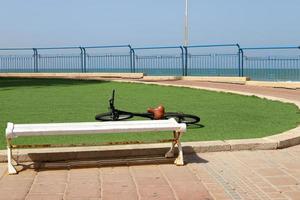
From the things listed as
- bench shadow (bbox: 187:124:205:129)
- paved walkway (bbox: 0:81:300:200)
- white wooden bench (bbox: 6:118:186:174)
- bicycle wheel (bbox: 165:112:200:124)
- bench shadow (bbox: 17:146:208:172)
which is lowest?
paved walkway (bbox: 0:81:300:200)

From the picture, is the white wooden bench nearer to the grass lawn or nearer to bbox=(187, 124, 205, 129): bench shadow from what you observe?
the grass lawn

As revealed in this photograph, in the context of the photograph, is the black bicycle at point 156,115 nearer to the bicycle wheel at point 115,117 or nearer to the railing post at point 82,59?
the bicycle wheel at point 115,117

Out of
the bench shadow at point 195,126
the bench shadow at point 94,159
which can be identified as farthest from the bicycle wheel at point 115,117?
the bench shadow at point 94,159

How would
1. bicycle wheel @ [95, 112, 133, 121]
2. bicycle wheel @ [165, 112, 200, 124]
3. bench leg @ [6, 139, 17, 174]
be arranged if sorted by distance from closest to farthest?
bench leg @ [6, 139, 17, 174] → bicycle wheel @ [165, 112, 200, 124] → bicycle wheel @ [95, 112, 133, 121]

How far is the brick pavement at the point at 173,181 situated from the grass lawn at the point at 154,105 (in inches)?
49.1

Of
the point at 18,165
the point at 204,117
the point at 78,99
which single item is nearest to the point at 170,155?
the point at 18,165

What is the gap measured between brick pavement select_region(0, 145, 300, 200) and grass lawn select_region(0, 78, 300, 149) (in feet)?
4.09

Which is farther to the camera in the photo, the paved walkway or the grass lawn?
the grass lawn

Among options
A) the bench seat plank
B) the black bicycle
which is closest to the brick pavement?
the bench seat plank

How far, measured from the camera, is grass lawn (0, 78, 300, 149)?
8594mm

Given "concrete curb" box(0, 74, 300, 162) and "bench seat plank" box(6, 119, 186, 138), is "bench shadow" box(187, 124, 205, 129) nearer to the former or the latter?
"concrete curb" box(0, 74, 300, 162)

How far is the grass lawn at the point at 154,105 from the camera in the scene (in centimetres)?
859

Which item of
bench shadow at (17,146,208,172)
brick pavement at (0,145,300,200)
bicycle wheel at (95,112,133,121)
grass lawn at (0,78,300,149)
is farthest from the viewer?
bicycle wheel at (95,112,133,121)

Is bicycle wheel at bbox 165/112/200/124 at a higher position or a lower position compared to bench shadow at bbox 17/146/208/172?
higher
